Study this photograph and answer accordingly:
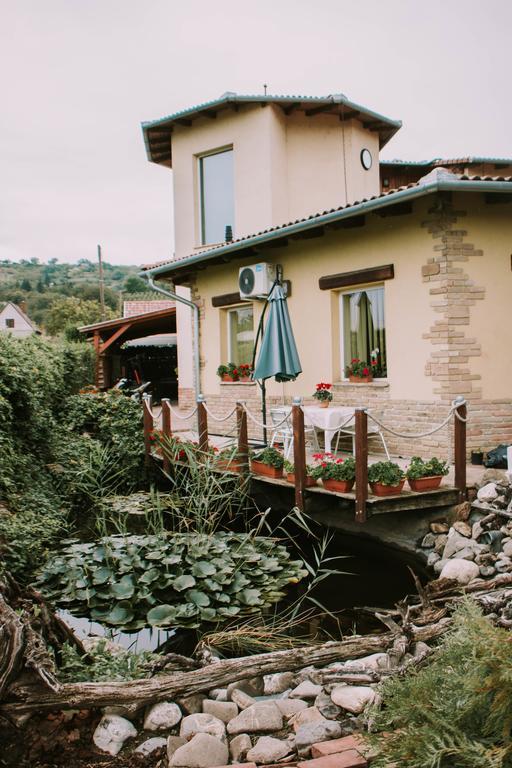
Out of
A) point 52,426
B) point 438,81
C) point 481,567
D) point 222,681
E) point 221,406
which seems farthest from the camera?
point 438,81

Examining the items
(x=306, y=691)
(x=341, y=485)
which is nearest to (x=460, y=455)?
(x=341, y=485)

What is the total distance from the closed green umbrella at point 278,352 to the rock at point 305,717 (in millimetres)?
5539

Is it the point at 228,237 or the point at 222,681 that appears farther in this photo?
the point at 228,237

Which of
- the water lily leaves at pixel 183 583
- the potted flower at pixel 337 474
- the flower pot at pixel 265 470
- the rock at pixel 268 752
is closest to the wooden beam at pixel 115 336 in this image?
the flower pot at pixel 265 470

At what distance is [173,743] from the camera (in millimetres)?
2934

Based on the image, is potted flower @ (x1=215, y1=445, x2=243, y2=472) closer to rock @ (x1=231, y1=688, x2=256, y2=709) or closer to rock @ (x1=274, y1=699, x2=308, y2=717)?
rock @ (x1=231, y1=688, x2=256, y2=709)

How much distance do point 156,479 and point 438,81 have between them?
12504 mm

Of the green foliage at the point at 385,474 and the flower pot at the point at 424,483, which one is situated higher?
the green foliage at the point at 385,474

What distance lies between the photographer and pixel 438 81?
52.3ft

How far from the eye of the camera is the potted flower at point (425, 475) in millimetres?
6316

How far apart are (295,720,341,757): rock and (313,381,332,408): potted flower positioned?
638 cm

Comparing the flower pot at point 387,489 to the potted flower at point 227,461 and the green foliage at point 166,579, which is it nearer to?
the green foliage at point 166,579

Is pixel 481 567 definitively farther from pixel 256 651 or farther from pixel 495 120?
pixel 495 120

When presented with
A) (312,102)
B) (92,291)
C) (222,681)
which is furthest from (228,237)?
(92,291)
